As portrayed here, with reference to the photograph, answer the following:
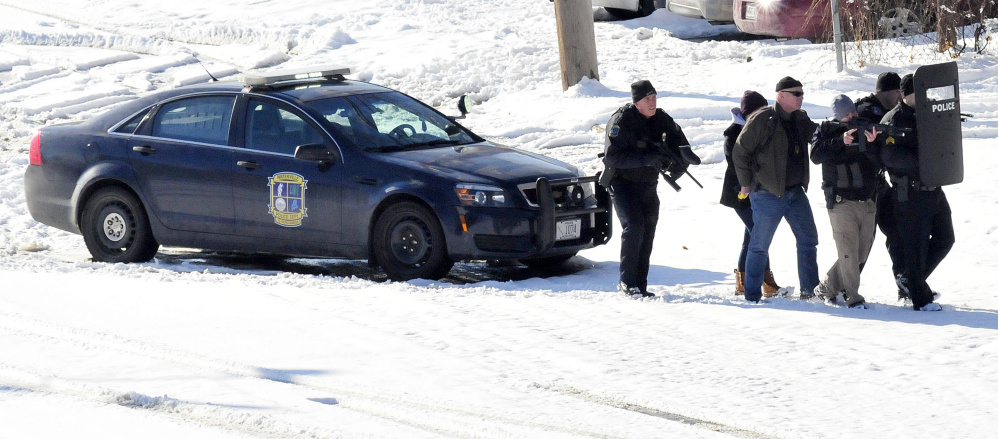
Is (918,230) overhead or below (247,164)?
below

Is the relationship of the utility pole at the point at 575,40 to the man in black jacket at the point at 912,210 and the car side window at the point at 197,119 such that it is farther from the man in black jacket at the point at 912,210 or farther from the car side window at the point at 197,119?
the man in black jacket at the point at 912,210

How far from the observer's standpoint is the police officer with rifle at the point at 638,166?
7652 mm

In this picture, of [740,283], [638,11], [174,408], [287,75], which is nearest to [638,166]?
[740,283]

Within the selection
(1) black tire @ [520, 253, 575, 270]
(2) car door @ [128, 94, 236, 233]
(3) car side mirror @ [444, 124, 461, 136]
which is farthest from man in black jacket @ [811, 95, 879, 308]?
(2) car door @ [128, 94, 236, 233]

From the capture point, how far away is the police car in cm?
838

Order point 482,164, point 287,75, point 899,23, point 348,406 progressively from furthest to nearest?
point 899,23 → point 287,75 → point 482,164 → point 348,406

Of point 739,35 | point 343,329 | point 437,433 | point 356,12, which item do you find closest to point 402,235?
point 343,329

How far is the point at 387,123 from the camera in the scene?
29.8ft

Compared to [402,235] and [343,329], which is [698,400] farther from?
[402,235]

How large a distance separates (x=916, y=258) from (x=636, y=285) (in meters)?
1.70

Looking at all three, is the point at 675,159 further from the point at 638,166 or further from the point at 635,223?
the point at 635,223

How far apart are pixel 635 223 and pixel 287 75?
310 cm

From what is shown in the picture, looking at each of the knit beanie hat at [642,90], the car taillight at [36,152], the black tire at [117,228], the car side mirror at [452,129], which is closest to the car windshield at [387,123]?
the car side mirror at [452,129]

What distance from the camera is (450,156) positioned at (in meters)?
8.80
